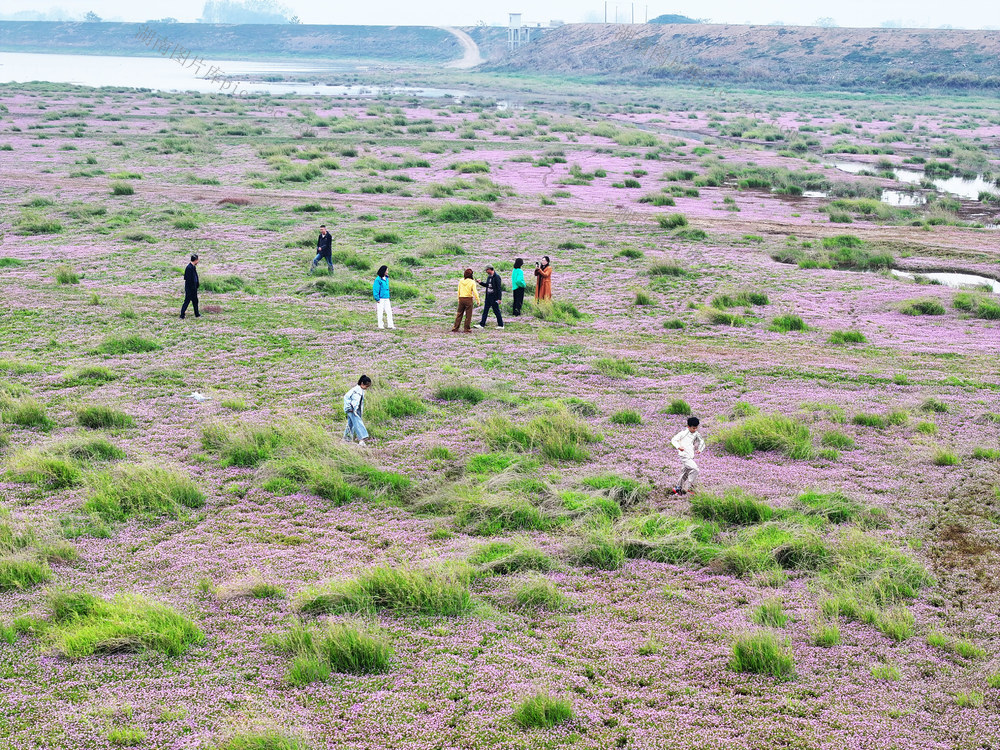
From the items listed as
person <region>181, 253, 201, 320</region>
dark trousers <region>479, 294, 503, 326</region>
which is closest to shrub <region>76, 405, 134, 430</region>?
person <region>181, 253, 201, 320</region>

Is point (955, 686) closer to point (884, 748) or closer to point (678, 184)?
point (884, 748)

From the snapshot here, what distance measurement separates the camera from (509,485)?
12883 millimetres

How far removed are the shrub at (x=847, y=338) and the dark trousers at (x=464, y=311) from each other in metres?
8.95

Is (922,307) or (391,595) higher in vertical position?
(922,307)

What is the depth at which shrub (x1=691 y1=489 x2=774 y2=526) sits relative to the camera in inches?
475

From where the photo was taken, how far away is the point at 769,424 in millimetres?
14812

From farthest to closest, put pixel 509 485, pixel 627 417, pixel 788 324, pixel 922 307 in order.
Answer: pixel 922 307, pixel 788 324, pixel 627 417, pixel 509 485

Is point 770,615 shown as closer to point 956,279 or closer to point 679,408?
point 679,408

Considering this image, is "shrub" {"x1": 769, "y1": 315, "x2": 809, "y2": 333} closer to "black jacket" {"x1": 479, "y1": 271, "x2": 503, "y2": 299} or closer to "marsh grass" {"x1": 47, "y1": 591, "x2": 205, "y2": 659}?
"black jacket" {"x1": 479, "y1": 271, "x2": 503, "y2": 299}

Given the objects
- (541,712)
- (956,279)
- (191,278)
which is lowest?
(541,712)

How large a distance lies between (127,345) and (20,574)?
10.4m

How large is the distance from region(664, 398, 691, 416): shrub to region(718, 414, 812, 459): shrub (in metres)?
1.34

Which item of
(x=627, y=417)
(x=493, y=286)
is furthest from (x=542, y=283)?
(x=627, y=417)

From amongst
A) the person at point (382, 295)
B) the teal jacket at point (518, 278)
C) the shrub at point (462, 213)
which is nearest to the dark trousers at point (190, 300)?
the person at point (382, 295)
